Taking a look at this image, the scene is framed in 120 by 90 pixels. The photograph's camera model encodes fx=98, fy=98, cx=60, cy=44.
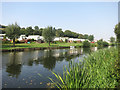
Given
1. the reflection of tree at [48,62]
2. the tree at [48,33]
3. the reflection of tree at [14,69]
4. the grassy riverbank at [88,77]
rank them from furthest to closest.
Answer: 1. the tree at [48,33]
2. the reflection of tree at [48,62]
3. the reflection of tree at [14,69]
4. the grassy riverbank at [88,77]

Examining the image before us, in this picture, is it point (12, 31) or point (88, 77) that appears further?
point (12, 31)

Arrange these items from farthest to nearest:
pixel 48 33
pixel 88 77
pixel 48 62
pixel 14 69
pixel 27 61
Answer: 1. pixel 48 33
2. pixel 27 61
3. pixel 48 62
4. pixel 14 69
5. pixel 88 77

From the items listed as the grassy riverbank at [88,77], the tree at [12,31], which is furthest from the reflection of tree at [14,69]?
the tree at [12,31]

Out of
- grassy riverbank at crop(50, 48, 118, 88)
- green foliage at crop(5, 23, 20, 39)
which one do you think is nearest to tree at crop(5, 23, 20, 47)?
green foliage at crop(5, 23, 20, 39)

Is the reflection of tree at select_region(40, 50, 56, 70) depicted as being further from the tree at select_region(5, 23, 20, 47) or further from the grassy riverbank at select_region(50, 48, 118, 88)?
the tree at select_region(5, 23, 20, 47)

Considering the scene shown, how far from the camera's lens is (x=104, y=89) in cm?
534

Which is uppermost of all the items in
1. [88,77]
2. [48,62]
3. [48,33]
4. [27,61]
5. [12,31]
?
[48,33]

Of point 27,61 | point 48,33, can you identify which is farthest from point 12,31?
point 27,61

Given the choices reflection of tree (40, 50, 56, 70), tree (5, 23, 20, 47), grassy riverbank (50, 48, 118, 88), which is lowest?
reflection of tree (40, 50, 56, 70)

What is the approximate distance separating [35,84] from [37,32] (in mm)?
97440

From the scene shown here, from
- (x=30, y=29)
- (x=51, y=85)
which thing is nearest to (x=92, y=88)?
(x=51, y=85)

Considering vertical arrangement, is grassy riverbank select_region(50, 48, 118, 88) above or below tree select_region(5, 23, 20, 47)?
below

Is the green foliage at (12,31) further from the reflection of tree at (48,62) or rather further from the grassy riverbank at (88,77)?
the grassy riverbank at (88,77)

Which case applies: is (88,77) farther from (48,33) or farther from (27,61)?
(48,33)
